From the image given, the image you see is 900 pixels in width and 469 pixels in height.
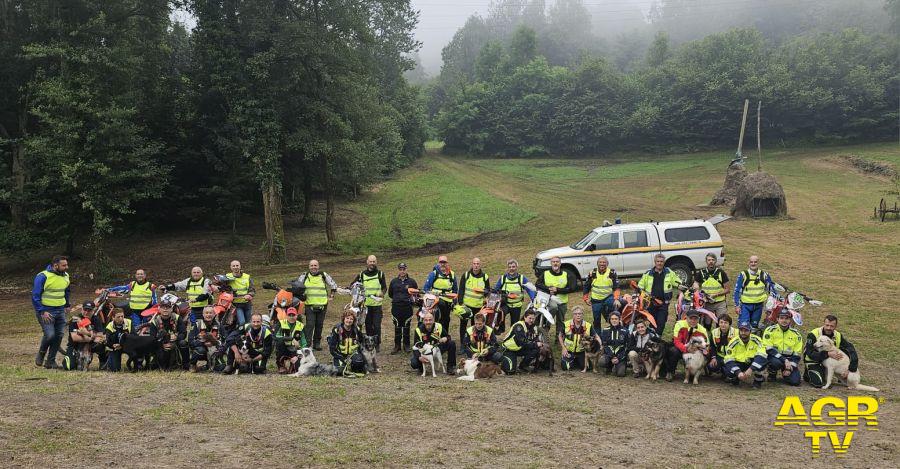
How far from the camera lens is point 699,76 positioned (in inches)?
2603

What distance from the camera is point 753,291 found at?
12.5m

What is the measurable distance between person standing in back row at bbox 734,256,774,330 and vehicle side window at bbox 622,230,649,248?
5311mm

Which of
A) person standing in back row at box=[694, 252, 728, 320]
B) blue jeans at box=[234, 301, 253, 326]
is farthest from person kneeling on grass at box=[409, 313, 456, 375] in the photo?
person standing in back row at box=[694, 252, 728, 320]

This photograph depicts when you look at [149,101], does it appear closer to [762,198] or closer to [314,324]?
[314,324]

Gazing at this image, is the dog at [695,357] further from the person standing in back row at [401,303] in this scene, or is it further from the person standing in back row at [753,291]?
the person standing in back row at [401,303]

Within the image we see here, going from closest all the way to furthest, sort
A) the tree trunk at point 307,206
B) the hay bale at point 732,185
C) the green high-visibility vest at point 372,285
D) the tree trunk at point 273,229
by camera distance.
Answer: the green high-visibility vest at point 372,285
the tree trunk at point 273,229
the tree trunk at point 307,206
the hay bale at point 732,185

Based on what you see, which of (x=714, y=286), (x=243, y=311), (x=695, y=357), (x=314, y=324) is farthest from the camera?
(x=314, y=324)

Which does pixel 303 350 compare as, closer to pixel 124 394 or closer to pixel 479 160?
pixel 124 394

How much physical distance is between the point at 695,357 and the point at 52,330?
39.4ft

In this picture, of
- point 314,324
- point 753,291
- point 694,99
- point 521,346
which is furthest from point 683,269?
point 694,99

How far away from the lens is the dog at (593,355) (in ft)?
36.8

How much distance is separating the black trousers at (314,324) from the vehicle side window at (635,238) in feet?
31.8

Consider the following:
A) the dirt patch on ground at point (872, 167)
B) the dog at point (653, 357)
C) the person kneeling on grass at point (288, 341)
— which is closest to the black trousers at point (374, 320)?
the person kneeling on grass at point (288, 341)

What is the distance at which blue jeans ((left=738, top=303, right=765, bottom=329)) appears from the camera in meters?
12.6
